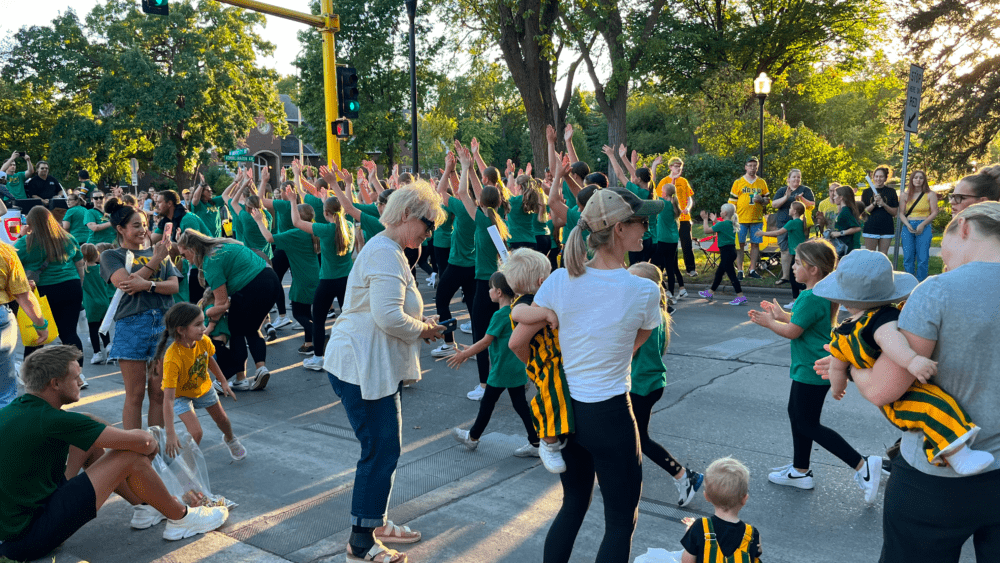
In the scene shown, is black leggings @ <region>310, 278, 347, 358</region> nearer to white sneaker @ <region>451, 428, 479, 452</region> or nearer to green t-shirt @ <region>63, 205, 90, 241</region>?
white sneaker @ <region>451, 428, 479, 452</region>

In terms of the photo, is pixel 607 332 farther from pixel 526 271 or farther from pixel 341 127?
pixel 341 127

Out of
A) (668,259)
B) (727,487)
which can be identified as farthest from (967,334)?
(668,259)

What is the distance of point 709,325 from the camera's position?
9.70 m

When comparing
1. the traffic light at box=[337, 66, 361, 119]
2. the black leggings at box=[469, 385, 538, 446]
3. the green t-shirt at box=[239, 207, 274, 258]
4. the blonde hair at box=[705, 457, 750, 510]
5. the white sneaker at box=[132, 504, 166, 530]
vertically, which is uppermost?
the traffic light at box=[337, 66, 361, 119]

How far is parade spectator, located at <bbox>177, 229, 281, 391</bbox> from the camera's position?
6359 mm

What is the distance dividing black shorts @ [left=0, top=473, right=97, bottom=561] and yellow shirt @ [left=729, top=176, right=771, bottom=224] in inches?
468

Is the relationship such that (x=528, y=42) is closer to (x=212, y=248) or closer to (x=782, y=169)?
(x=782, y=169)

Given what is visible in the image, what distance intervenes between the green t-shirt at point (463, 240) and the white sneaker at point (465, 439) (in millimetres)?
2890

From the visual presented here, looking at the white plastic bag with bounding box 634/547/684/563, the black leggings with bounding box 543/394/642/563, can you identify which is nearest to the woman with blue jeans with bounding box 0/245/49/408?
the black leggings with bounding box 543/394/642/563

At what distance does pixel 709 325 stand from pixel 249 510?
6.88 meters

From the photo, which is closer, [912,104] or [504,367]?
[504,367]

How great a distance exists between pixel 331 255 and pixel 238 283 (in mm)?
1270

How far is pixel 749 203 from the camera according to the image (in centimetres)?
1328

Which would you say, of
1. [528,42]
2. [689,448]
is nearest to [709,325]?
[689,448]
